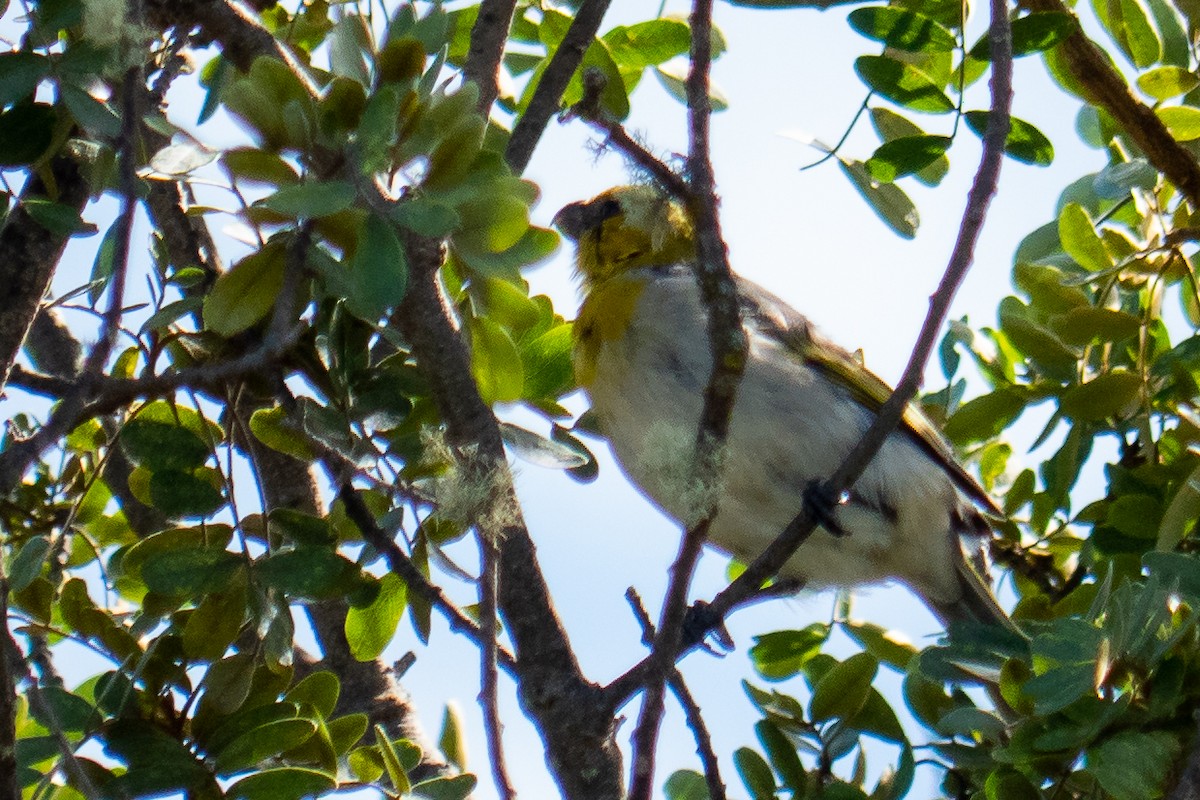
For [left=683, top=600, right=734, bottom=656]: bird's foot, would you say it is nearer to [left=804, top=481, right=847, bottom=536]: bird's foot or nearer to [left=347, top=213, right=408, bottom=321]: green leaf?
[left=804, top=481, right=847, bottom=536]: bird's foot

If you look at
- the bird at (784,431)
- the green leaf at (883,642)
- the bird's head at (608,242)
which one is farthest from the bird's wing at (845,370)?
the green leaf at (883,642)

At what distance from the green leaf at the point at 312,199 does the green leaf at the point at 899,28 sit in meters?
1.30

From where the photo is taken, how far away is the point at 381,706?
305 cm

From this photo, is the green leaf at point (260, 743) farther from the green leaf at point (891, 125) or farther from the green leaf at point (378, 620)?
the green leaf at point (891, 125)

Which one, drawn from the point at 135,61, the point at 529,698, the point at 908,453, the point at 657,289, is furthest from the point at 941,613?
the point at 135,61

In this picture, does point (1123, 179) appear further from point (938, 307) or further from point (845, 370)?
point (938, 307)

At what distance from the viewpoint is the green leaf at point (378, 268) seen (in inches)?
68.9

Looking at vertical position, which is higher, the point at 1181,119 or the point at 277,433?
the point at 1181,119

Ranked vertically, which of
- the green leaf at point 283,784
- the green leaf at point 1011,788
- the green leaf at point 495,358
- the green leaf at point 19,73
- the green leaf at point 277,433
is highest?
the green leaf at point 19,73

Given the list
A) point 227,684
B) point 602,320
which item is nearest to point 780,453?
point 602,320

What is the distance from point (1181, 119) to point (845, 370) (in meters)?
0.99

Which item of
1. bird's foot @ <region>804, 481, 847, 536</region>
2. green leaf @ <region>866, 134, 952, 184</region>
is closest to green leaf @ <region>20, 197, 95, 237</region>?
bird's foot @ <region>804, 481, 847, 536</region>

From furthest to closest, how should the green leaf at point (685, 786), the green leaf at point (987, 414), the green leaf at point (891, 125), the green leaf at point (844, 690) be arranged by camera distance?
the green leaf at point (987, 414) → the green leaf at point (891, 125) → the green leaf at point (685, 786) → the green leaf at point (844, 690)

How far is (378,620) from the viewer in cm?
249
